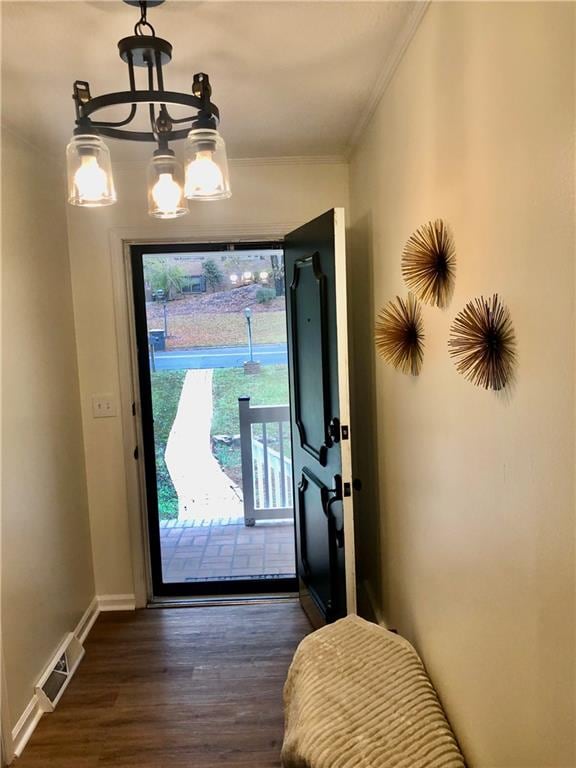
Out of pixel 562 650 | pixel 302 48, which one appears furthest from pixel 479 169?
pixel 562 650

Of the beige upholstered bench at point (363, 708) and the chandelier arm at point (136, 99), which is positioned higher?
the chandelier arm at point (136, 99)

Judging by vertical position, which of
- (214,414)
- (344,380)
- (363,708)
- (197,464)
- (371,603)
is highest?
(344,380)

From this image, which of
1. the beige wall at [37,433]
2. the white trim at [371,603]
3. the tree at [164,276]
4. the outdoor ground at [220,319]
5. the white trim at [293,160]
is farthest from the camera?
the outdoor ground at [220,319]

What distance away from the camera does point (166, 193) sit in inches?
59.1

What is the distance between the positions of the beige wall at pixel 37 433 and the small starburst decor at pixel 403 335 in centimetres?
143

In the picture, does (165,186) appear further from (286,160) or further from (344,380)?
(286,160)

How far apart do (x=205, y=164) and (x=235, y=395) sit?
2.32 meters

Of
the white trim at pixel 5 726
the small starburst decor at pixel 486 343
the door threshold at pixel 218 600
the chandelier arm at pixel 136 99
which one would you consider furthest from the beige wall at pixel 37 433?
the small starburst decor at pixel 486 343

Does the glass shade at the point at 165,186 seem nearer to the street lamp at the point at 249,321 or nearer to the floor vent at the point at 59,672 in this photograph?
the street lamp at the point at 249,321

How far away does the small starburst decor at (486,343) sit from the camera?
1.12m

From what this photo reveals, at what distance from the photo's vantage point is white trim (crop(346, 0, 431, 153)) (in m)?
1.54

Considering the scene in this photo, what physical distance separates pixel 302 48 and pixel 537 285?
1199mm

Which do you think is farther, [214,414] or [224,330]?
[214,414]

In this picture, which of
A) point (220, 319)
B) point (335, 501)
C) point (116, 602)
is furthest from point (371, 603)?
point (220, 319)
